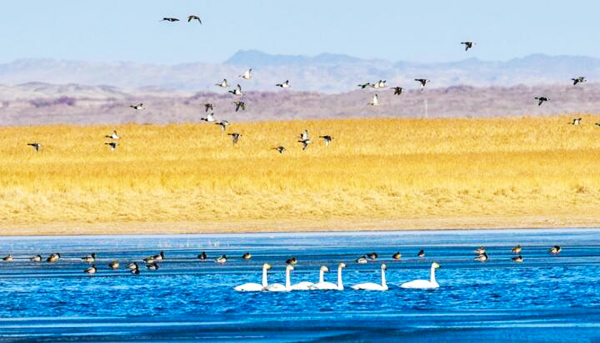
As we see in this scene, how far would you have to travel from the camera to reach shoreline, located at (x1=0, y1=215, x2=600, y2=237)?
49469 mm

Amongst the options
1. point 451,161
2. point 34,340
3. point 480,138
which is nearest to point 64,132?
point 480,138

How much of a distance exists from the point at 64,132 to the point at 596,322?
240 feet

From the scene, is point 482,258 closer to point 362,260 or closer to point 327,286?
point 362,260

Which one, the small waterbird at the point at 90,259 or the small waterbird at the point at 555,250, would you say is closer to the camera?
the small waterbird at the point at 90,259

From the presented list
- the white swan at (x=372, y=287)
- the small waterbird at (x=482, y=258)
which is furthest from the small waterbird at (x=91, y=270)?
the small waterbird at (x=482, y=258)

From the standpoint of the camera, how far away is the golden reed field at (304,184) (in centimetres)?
5234

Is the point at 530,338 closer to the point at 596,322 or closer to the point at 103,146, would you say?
the point at 596,322

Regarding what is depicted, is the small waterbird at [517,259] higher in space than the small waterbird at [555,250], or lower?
lower

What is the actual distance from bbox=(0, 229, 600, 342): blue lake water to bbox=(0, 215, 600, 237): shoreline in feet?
20.0

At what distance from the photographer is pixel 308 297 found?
28.7 m

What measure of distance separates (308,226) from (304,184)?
7.78m

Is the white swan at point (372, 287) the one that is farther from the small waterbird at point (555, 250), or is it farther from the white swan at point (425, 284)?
the small waterbird at point (555, 250)

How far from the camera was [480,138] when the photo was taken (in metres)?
88.4

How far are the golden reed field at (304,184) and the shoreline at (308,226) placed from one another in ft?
0.20
